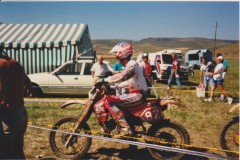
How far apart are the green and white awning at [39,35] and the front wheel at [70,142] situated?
9.14 metres

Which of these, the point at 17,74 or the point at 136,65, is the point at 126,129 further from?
the point at 17,74

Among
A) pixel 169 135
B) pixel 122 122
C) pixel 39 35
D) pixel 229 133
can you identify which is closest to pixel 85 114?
pixel 122 122

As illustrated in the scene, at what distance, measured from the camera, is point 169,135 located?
5367mm

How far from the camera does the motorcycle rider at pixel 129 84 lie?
5.08m

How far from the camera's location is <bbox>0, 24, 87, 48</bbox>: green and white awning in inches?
585

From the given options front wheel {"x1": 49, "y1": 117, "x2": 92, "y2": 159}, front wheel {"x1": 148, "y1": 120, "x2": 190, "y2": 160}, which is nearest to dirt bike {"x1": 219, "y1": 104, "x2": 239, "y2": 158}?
front wheel {"x1": 148, "y1": 120, "x2": 190, "y2": 160}

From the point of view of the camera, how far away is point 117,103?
5246mm

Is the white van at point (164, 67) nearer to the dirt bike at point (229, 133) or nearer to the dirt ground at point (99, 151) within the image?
the dirt ground at point (99, 151)

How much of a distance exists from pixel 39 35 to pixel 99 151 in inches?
438

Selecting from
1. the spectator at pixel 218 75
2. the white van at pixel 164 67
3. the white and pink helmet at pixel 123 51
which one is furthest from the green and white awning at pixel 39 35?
the white and pink helmet at pixel 123 51

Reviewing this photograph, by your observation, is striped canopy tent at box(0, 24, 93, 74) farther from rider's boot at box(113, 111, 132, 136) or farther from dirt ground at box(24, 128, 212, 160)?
rider's boot at box(113, 111, 132, 136)

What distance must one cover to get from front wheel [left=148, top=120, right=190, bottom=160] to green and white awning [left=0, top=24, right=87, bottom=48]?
976 centimetres

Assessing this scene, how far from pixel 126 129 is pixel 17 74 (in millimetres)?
2059

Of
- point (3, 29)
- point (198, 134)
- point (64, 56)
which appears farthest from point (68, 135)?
point (3, 29)
